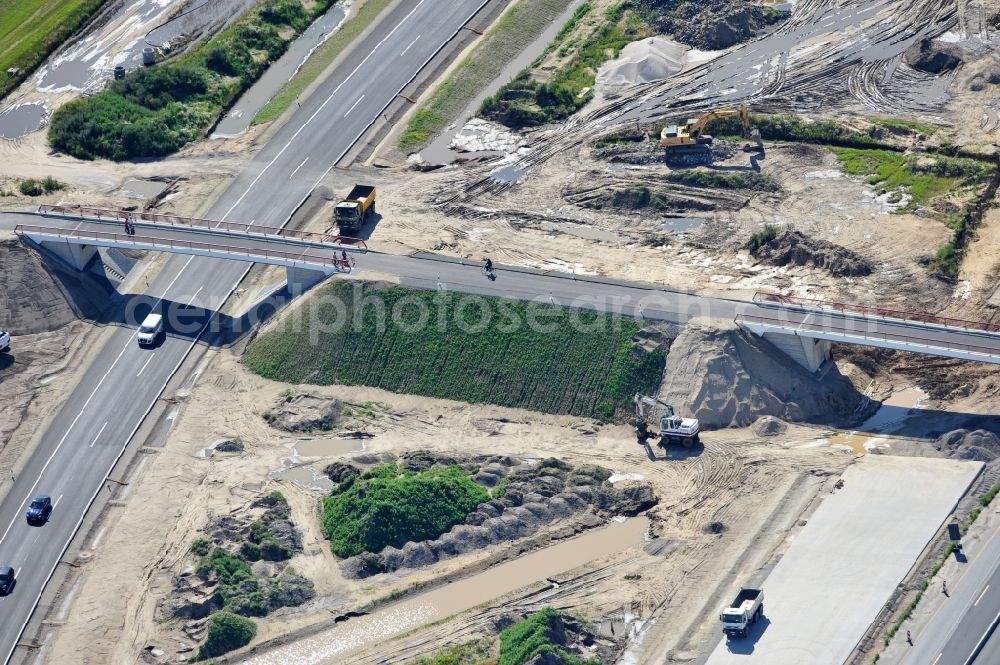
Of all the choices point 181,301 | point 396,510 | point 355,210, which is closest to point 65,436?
point 181,301

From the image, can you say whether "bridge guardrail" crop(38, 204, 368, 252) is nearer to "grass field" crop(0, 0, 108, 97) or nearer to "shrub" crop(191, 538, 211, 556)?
"grass field" crop(0, 0, 108, 97)

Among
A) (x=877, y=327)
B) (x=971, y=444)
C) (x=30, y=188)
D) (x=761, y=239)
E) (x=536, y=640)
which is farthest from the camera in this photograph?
(x=30, y=188)

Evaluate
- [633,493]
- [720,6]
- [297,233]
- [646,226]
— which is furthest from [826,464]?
[720,6]

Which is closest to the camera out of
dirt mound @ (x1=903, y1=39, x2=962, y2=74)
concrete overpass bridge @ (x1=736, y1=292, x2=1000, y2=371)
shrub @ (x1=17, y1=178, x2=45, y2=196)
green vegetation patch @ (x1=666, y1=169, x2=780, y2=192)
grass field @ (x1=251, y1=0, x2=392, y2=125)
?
concrete overpass bridge @ (x1=736, y1=292, x2=1000, y2=371)

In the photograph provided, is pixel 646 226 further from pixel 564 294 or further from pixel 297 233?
pixel 297 233

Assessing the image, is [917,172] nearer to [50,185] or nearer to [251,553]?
[251,553]

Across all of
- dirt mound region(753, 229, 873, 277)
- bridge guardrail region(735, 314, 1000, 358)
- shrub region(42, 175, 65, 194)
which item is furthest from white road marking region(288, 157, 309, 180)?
bridge guardrail region(735, 314, 1000, 358)

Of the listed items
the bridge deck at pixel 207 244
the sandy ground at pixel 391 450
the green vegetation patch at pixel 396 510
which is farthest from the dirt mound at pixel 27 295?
the green vegetation patch at pixel 396 510
